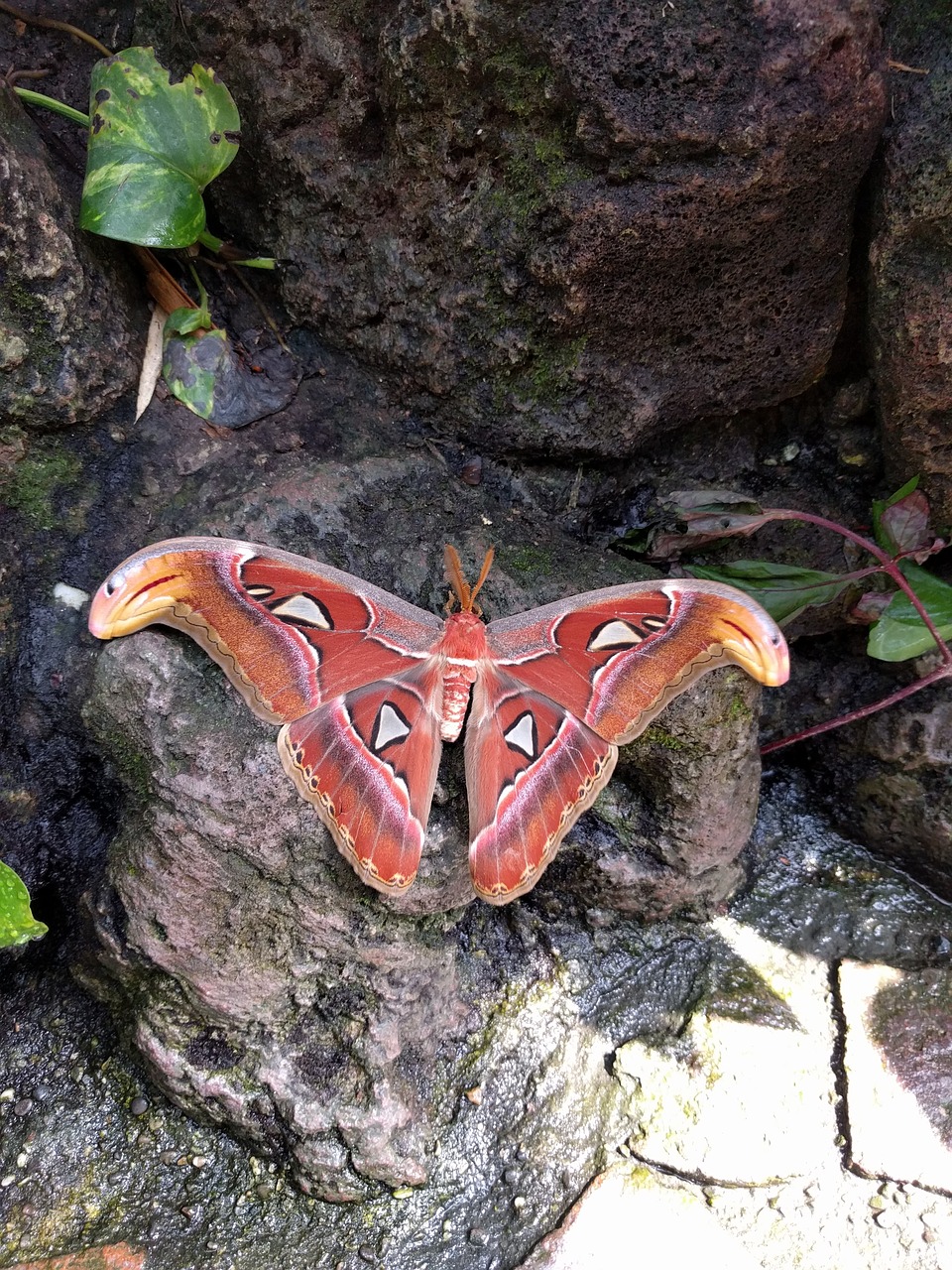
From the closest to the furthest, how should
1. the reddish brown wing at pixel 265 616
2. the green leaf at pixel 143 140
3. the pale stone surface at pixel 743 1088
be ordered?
1. the reddish brown wing at pixel 265 616
2. the green leaf at pixel 143 140
3. the pale stone surface at pixel 743 1088

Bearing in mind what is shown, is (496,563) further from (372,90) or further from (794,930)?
(794,930)

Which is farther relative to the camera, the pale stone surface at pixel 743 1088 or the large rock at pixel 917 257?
the pale stone surface at pixel 743 1088

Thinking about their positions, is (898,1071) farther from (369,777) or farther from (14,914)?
(14,914)

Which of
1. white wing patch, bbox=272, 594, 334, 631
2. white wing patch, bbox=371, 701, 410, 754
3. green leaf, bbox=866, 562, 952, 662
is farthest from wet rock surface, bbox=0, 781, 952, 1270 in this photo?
white wing patch, bbox=272, 594, 334, 631

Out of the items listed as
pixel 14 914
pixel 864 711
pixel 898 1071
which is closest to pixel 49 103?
pixel 14 914

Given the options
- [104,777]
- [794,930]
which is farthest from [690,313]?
[104,777]

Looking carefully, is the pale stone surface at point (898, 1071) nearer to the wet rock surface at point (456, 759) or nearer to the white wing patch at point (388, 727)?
the wet rock surface at point (456, 759)

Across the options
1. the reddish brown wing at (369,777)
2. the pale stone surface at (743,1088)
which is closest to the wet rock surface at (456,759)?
the pale stone surface at (743,1088)
